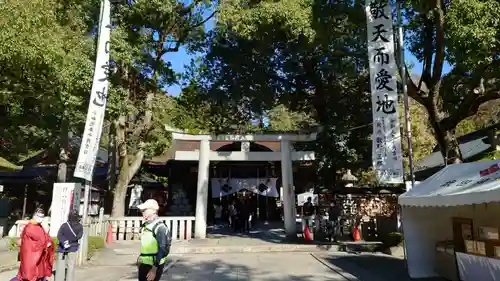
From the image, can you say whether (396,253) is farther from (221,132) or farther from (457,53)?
(221,132)

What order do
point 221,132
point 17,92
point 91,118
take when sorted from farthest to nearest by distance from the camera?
point 221,132
point 17,92
point 91,118

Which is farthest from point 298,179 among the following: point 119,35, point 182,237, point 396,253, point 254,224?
point 119,35

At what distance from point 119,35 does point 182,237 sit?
25.0 ft

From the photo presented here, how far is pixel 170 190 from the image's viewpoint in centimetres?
2244

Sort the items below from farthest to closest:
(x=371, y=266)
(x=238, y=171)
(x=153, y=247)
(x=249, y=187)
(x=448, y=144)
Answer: (x=238, y=171) → (x=249, y=187) → (x=448, y=144) → (x=371, y=266) → (x=153, y=247)

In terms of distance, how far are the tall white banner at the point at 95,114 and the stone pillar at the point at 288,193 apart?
7.69 meters

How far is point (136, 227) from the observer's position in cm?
1547

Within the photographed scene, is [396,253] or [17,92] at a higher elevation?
[17,92]

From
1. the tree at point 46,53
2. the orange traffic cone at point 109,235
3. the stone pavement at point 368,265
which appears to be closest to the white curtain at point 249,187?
the orange traffic cone at point 109,235

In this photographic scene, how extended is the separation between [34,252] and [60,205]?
3080 millimetres

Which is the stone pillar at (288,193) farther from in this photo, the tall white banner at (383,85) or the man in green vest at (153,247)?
the man in green vest at (153,247)

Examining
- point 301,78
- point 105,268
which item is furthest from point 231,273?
point 301,78

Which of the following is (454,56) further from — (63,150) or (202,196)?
(63,150)

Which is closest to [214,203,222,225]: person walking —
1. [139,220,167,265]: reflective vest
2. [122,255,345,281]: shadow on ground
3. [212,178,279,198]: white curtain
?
[212,178,279,198]: white curtain
